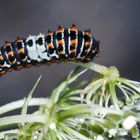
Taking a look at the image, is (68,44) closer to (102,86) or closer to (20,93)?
(102,86)

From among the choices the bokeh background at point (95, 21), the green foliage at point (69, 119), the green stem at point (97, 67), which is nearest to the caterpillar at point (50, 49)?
the green stem at point (97, 67)

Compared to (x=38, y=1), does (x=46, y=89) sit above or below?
below

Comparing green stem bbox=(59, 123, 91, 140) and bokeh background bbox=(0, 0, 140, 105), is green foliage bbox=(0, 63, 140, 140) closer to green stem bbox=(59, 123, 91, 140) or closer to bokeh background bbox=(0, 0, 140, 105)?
green stem bbox=(59, 123, 91, 140)

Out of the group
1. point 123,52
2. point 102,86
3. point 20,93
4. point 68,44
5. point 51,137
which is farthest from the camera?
point 123,52

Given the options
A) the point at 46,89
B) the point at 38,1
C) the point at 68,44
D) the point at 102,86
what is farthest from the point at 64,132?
the point at 38,1

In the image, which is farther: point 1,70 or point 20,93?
point 20,93

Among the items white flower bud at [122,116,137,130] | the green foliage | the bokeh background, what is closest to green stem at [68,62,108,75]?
the green foliage
